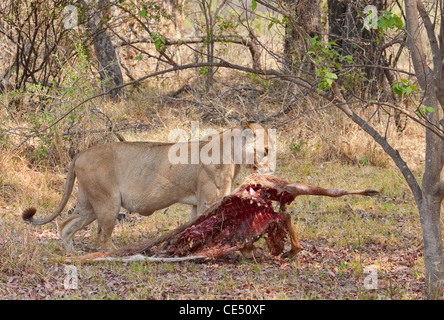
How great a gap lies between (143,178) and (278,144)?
15.1 feet

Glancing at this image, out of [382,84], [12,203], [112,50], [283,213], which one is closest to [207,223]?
[283,213]

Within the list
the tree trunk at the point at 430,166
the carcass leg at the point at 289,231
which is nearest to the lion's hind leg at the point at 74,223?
the carcass leg at the point at 289,231

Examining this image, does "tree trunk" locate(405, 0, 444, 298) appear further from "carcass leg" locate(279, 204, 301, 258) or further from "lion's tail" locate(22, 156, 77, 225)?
"lion's tail" locate(22, 156, 77, 225)

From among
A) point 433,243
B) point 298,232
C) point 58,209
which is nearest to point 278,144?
point 298,232

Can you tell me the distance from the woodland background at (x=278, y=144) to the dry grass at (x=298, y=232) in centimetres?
2

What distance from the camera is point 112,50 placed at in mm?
12797

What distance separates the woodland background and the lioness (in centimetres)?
33

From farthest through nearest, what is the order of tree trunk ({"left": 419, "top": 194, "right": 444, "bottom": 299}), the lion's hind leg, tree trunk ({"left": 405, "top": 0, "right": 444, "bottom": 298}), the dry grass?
1. the lion's hind leg
2. the dry grass
3. tree trunk ({"left": 419, "top": 194, "right": 444, "bottom": 299})
4. tree trunk ({"left": 405, "top": 0, "right": 444, "bottom": 298})

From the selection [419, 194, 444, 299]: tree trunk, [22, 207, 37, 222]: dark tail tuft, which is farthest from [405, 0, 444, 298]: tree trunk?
[22, 207, 37, 222]: dark tail tuft

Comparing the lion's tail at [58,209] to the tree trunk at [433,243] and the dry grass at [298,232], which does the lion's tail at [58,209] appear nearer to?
the dry grass at [298,232]

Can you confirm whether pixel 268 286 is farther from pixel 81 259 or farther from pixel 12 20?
pixel 12 20

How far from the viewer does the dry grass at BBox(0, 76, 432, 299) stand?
4.89 meters

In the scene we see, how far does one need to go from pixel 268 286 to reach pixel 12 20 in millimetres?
6848

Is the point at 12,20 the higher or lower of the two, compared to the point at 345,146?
higher
